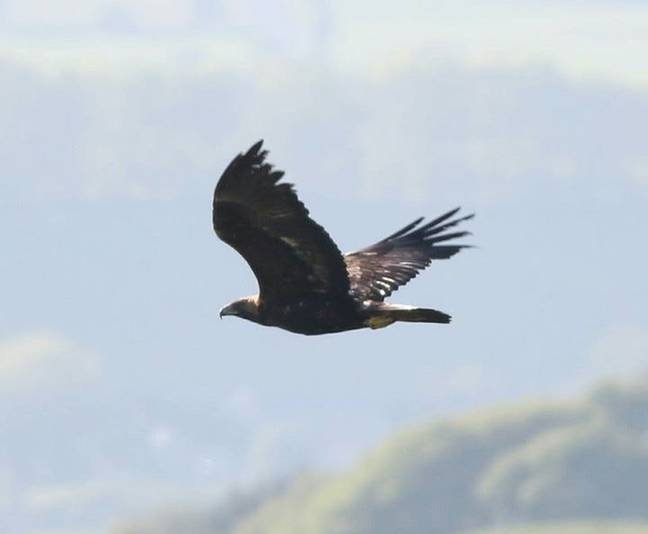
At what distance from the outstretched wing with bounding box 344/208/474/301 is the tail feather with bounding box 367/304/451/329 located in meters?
1.30

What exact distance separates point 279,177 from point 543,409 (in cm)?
9875

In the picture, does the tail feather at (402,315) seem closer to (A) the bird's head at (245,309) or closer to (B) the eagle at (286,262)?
(B) the eagle at (286,262)

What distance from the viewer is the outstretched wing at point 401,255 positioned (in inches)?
744

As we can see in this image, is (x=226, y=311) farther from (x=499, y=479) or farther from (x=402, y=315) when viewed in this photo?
(x=499, y=479)

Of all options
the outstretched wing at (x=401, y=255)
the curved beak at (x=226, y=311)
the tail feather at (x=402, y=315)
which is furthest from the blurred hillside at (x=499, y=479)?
the tail feather at (x=402, y=315)

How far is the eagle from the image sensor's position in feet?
53.1

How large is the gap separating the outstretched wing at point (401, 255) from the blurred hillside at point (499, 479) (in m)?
80.9

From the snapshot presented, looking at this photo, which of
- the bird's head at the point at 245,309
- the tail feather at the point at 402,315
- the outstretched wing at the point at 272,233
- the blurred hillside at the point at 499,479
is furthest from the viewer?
the blurred hillside at the point at 499,479

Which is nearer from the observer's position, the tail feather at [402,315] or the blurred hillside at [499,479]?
the tail feather at [402,315]

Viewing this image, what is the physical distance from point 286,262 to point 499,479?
9351cm

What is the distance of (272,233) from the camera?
54.8 feet

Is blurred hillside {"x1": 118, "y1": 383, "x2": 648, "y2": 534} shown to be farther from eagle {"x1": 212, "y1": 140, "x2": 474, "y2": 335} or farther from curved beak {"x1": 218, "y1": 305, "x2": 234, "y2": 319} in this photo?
eagle {"x1": 212, "y1": 140, "x2": 474, "y2": 335}

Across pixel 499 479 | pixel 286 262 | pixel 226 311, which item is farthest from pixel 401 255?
pixel 499 479

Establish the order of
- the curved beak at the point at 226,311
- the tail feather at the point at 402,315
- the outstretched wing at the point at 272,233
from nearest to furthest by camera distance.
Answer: the outstretched wing at the point at 272,233
the tail feather at the point at 402,315
the curved beak at the point at 226,311
